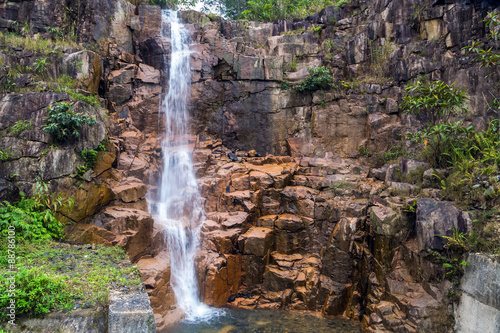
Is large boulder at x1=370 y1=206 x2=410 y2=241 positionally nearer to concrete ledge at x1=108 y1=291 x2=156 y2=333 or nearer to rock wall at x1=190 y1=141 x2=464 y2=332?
rock wall at x1=190 y1=141 x2=464 y2=332

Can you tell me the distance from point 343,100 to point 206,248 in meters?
10.0

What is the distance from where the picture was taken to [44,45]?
12.5 m

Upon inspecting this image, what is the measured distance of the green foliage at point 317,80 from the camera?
53.2ft

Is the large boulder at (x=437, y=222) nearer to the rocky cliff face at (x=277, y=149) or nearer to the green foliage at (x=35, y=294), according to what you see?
the rocky cliff face at (x=277, y=149)

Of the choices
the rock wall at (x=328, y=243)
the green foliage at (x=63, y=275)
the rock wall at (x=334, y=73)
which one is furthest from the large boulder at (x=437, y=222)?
the green foliage at (x=63, y=275)

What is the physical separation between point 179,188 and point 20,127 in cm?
607

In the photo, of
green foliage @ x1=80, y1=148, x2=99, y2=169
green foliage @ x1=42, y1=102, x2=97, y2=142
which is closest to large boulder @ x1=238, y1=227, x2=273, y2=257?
green foliage @ x1=80, y1=148, x2=99, y2=169

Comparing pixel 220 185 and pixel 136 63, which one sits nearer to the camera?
pixel 220 185

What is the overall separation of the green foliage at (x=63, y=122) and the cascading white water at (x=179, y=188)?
13.5 ft

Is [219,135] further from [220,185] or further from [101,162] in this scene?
[101,162]

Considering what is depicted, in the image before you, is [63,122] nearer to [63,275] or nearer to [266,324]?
[63,275]

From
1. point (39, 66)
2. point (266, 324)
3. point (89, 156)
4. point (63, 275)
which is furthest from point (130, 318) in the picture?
point (39, 66)

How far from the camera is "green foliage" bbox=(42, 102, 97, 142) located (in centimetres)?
986

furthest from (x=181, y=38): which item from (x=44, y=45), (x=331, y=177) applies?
(x=331, y=177)
